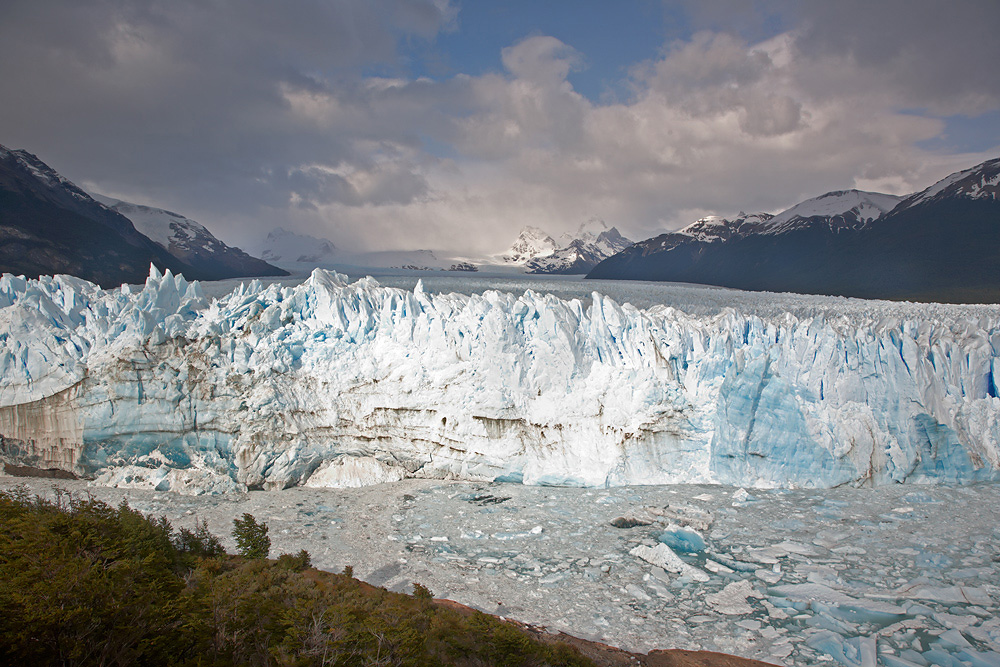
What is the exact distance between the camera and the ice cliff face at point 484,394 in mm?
13727

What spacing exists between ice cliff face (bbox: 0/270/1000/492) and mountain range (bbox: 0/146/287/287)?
30.8 meters

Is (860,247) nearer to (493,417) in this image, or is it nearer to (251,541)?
(493,417)

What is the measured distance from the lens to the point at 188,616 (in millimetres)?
5672

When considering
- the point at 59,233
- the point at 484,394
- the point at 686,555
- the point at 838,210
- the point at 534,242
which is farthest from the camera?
the point at 534,242

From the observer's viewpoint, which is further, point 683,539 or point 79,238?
point 79,238

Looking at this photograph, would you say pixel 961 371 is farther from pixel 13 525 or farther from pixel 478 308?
pixel 13 525

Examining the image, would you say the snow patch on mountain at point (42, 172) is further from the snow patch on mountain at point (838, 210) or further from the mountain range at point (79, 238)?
the snow patch on mountain at point (838, 210)

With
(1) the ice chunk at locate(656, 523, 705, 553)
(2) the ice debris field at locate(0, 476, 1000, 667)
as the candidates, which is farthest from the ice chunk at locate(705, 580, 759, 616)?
(1) the ice chunk at locate(656, 523, 705, 553)

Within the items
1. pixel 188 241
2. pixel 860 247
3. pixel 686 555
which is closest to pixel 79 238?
pixel 188 241

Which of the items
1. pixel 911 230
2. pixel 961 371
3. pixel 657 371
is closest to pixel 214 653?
pixel 657 371

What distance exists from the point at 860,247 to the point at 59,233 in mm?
75881

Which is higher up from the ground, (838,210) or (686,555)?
(838,210)

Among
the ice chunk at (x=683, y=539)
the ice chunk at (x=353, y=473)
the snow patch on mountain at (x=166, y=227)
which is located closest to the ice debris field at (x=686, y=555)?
the ice chunk at (x=683, y=539)

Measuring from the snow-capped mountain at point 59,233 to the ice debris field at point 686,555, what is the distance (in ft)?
112
